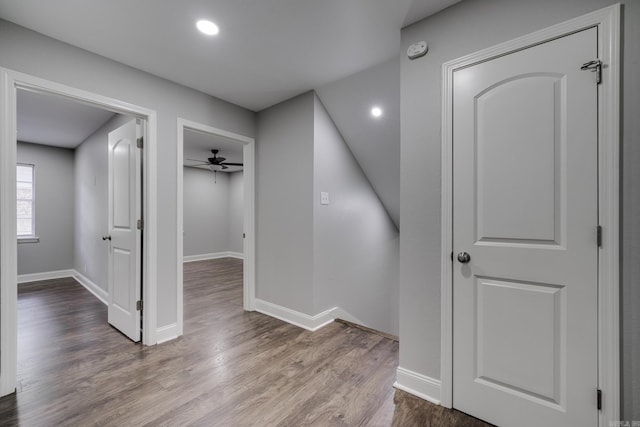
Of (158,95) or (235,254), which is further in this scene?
(235,254)

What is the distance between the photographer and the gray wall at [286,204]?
2902mm

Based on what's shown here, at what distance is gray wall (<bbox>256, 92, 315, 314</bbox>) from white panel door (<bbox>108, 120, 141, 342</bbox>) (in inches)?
50.0

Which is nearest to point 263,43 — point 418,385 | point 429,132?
point 429,132

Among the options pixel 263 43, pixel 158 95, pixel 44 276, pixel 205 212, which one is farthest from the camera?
pixel 205 212

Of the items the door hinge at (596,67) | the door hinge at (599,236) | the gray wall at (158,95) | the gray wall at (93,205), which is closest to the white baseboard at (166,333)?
the gray wall at (158,95)

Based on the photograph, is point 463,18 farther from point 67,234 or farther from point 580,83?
point 67,234

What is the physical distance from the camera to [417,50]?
1.83 m

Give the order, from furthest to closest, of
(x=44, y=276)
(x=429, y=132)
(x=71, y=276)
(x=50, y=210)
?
(x=71, y=276)
(x=50, y=210)
(x=44, y=276)
(x=429, y=132)

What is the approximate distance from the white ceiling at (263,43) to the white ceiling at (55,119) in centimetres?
133

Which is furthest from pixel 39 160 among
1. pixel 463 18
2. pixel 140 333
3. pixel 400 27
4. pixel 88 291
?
pixel 463 18

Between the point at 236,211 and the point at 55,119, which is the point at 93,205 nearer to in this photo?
the point at 55,119

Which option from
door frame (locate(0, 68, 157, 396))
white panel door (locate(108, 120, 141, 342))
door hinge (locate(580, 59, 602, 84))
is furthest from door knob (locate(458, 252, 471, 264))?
door frame (locate(0, 68, 157, 396))

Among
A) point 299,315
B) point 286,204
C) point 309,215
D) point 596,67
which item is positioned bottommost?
point 299,315

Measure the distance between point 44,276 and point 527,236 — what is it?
7121 millimetres
